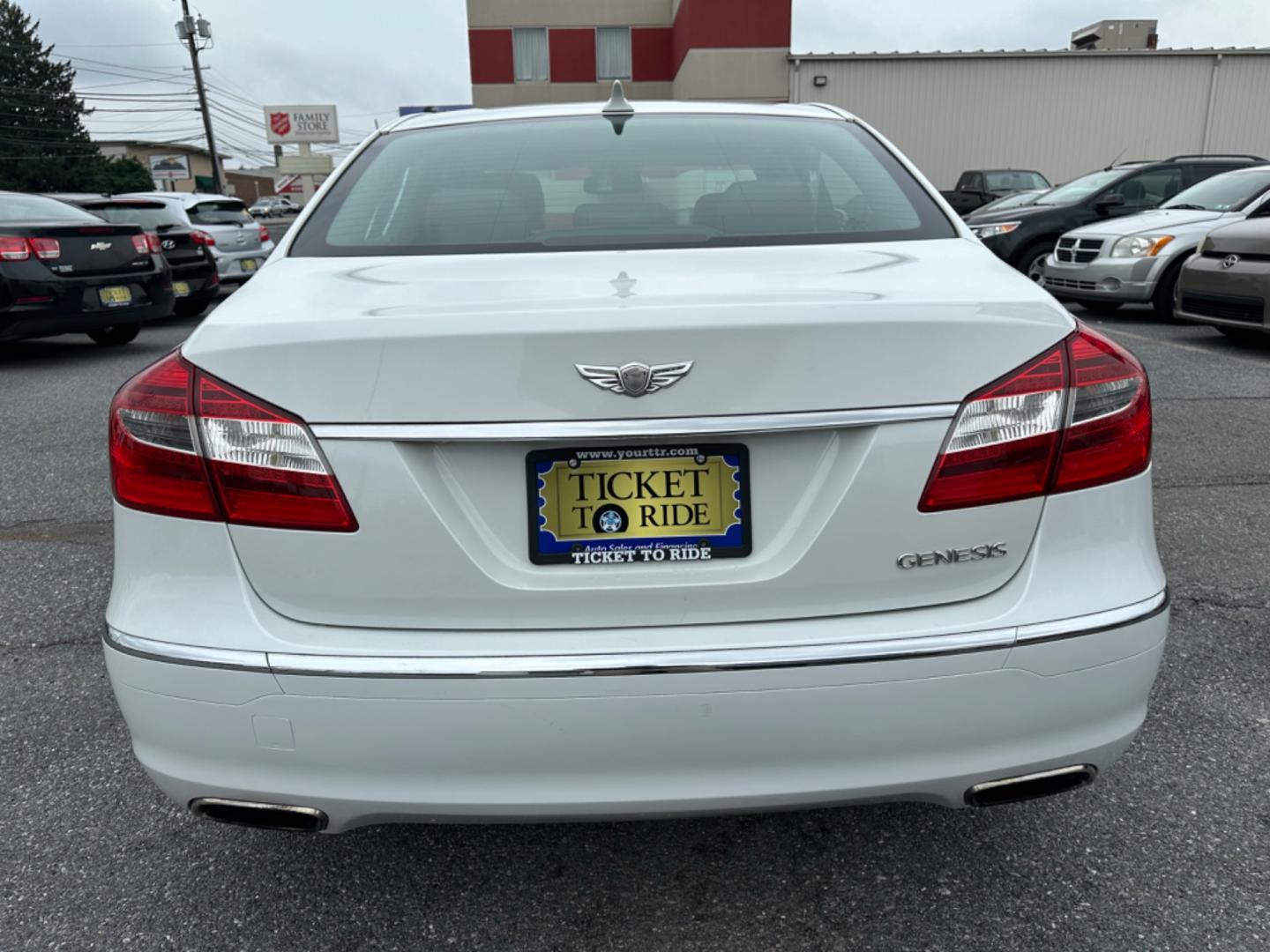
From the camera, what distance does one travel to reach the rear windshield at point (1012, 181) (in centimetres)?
2008

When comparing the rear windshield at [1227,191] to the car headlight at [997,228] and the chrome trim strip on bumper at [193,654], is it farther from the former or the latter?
the chrome trim strip on bumper at [193,654]

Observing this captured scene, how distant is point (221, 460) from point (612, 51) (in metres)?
34.0

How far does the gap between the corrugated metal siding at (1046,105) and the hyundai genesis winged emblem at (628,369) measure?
969 inches

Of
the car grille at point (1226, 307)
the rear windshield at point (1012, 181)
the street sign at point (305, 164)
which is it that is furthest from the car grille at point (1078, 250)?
the street sign at point (305, 164)

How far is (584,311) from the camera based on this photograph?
62.3 inches

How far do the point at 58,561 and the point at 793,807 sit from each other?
11.0 ft

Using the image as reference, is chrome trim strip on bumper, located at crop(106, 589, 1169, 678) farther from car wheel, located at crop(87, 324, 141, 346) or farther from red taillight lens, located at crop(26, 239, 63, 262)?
car wheel, located at crop(87, 324, 141, 346)

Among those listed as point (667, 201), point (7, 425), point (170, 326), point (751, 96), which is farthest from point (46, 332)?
point (751, 96)

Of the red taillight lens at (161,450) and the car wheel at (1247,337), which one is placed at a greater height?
the red taillight lens at (161,450)

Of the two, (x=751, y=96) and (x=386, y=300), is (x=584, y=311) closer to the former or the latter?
(x=386, y=300)

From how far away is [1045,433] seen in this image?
64.2 inches

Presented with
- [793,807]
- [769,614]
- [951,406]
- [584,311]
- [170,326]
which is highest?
[584,311]

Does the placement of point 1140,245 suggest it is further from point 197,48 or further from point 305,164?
point 305,164

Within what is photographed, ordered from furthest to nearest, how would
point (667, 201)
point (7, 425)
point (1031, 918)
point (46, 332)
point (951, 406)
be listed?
point (46, 332), point (7, 425), point (667, 201), point (1031, 918), point (951, 406)
